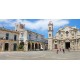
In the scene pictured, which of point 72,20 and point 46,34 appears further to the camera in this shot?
point 46,34

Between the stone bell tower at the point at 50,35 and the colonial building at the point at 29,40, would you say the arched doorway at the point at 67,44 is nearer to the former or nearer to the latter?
the stone bell tower at the point at 50,35

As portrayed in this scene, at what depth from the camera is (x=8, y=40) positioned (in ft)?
29.3

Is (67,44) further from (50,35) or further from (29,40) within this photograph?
(29,40)

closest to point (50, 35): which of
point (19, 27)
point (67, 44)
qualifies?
point (67, 44)

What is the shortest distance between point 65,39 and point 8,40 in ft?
9.90

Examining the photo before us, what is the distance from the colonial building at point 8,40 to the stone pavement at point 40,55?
405mm

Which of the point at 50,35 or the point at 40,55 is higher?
the point at 50,35

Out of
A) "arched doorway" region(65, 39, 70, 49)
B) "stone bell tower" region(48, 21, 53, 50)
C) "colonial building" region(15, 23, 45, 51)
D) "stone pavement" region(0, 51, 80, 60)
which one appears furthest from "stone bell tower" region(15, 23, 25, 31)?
"arched doorway" region(65, 39, 70, 49)

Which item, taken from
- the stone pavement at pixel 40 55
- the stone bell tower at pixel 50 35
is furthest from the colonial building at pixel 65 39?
the stone pavement at pixel 40 55

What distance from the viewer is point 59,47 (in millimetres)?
8547

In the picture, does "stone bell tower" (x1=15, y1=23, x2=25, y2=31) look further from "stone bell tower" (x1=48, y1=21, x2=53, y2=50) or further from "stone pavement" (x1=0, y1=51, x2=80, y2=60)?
"stone bell tower" (x1=48, y1=21, x2=53, y2=50)

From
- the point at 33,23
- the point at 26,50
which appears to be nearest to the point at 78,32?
the point at 33,23
